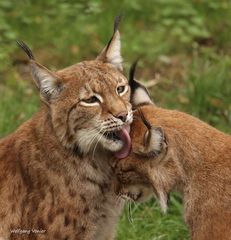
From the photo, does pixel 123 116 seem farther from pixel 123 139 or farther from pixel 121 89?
pixel 121 89

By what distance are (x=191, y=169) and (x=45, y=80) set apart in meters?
1.15

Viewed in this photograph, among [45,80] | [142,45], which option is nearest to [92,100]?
[45,80]

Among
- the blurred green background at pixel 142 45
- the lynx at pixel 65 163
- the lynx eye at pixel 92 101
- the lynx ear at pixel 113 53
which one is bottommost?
the blurred green background at pixel 142 45

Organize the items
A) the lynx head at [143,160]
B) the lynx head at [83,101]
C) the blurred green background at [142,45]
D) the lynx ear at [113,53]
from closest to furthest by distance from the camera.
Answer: the lynx head at [143,160] → the lynx head at [83,101] → the lynx ear at [113,53] → the blurred green background at [142,45]

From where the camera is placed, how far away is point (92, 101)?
18.4 ft

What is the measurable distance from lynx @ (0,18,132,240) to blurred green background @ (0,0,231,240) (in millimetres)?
1822

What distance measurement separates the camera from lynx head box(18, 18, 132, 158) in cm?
552

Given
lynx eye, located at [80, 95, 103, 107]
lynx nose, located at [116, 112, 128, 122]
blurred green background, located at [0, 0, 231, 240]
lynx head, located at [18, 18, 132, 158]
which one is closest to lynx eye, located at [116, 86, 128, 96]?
lynx head, located at [18, 18, 132, 158]

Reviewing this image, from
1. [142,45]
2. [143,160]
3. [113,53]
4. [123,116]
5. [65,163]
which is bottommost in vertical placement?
[142,45]

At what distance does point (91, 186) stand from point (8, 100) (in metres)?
2.72

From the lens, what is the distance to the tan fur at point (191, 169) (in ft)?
17.2

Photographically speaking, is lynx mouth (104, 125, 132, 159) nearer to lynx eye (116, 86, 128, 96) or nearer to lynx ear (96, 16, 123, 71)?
lynx eye (116, 86, 128, 96)

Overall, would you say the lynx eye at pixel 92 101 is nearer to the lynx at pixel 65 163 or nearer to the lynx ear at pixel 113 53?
the lynx at pixel 65 163

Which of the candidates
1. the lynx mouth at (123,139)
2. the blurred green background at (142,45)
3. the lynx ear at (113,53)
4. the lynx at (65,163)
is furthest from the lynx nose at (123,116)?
the blurred green background at (142,45)
